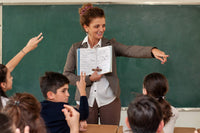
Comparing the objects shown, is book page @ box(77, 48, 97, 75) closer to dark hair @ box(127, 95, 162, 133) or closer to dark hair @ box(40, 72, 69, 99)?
dark hair @ box(40, 72, 69, 99)

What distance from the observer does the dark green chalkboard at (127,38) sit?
12.1 ft

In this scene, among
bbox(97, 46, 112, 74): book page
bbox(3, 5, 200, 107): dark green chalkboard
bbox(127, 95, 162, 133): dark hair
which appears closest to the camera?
bbox(127, 95, 162, 133): dark hair

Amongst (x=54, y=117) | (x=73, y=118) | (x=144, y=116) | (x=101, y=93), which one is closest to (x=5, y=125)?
(x=144, y=116)

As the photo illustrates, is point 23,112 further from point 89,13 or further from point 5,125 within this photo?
point 89,13

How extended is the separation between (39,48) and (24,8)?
585mm

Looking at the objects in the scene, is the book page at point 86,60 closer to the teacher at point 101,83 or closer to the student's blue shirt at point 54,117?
the teacher at point 101,83

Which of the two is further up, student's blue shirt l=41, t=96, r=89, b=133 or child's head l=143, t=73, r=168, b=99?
child's head l=143, t=73, r=168, b=99

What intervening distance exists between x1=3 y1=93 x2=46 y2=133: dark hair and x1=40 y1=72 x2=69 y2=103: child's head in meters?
0.70

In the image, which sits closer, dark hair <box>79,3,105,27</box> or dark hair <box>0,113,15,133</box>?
dark hair <box>0,113,15,133</box>

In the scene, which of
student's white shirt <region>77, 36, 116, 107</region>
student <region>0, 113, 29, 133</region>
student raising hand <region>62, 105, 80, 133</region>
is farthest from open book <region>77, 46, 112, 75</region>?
student <region>0, 113, 29, 133</region>

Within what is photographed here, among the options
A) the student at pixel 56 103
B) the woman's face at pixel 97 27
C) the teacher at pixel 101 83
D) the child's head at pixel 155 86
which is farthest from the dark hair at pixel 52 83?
the child's head at pixel 155 86

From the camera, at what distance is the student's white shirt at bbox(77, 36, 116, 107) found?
2473 millimetres

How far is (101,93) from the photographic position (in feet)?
8.11

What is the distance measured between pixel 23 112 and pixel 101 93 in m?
1.09
